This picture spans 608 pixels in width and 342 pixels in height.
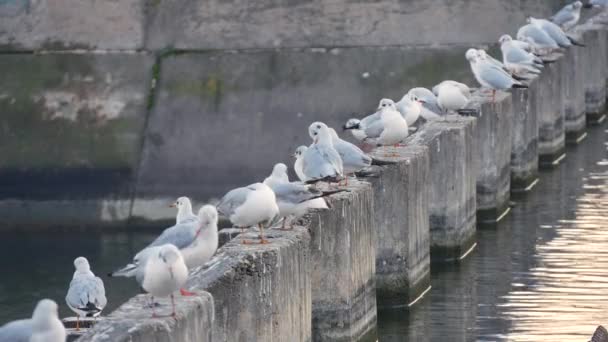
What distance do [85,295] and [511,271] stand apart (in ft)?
14.1

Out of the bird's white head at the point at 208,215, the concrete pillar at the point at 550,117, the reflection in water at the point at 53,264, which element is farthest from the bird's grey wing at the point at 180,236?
the concrete pillar at the point at 550,117

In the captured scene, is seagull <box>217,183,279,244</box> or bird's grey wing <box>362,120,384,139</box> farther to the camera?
bird's grey wing <box>362,120,384,139</box>

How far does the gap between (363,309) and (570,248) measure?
13.0 ft

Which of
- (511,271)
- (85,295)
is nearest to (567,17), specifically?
(511,271)

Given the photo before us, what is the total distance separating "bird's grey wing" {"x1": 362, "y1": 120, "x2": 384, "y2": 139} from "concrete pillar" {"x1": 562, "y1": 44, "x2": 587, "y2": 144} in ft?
26.6

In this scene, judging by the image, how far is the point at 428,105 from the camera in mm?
16141

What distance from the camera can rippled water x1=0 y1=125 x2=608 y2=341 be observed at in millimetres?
12656

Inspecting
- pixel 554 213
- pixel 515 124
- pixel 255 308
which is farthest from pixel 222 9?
pixel 255 308

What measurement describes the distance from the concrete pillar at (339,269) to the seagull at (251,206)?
986 mm

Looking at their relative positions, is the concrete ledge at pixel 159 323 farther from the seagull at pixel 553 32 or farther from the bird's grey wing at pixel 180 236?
the seagull at pixel 553 32

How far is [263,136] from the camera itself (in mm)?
23547

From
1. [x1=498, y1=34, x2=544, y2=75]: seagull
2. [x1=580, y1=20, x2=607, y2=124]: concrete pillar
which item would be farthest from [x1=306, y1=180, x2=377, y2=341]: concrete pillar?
[x1=580, y1=20, x2=607, y2=124]: concrete pillar

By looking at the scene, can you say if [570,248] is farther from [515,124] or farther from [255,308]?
[255,308]

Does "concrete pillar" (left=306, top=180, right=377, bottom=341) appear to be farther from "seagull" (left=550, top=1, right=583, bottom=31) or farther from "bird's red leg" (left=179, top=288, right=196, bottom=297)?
"seagull" (left=550, top=1, right=583, bottom=31)
